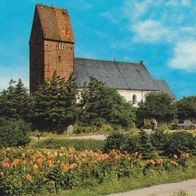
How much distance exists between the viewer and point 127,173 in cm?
1216

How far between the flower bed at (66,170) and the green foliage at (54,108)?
27.7m

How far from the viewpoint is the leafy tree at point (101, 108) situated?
43.0 meters

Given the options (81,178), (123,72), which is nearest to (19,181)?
(81,178)

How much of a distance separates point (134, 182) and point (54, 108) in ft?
96.4

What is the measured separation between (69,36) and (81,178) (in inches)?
1851

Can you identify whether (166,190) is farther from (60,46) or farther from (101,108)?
(60,46)

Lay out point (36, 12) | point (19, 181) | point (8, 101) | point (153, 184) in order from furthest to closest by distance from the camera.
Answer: point (36, 12), point (8, 101), point (153, 184), point (19, 181)

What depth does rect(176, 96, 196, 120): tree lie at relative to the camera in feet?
205

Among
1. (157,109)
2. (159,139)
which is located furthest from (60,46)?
(159,139)

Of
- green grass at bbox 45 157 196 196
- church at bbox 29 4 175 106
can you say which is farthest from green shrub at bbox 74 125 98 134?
green grass at bbox 45 157 196 196

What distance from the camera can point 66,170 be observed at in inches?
427

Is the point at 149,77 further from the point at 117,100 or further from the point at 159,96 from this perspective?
the point at 117,100

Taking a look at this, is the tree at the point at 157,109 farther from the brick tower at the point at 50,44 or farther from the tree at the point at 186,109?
the brick tower at the point at 50,44

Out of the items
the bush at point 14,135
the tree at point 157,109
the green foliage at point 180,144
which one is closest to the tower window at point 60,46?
the tree at point 157,109
